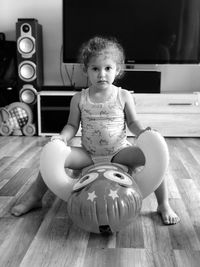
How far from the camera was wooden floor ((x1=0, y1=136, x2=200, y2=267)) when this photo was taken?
110cm

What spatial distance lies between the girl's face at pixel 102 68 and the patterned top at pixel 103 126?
111 millimetres

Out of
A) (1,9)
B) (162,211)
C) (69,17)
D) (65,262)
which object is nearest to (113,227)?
(65,262)

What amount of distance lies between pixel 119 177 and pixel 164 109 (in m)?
1.82

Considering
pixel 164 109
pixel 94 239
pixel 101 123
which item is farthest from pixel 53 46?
pixel 94 239

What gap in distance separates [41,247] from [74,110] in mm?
640

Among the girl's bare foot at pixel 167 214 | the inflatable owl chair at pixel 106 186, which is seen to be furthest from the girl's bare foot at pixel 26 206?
the girl's bare foot at pixel 167 214

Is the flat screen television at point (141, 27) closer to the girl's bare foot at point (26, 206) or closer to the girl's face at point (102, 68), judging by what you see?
the girl's face at point (102, 68)

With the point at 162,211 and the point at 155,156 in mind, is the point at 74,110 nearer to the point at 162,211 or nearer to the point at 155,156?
the point at 155,156

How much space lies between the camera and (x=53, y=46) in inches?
129

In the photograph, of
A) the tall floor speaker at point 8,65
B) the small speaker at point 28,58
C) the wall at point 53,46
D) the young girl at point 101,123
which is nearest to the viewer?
the young girl at point 101,123

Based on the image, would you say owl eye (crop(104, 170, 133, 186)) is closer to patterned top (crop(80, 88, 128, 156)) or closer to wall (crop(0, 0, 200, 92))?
patterned top (crop(80, 88, 128, 156))

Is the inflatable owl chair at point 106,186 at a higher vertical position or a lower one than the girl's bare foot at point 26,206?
higher

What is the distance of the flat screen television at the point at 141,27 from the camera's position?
2.96 m

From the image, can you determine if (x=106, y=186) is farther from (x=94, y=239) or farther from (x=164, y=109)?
(x=164, y=109)
